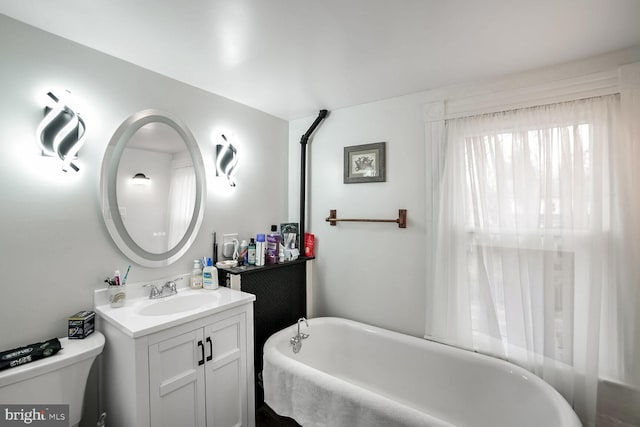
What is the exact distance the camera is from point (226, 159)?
2312 millimetres

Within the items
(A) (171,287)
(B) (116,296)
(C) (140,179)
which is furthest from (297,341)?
(C) (140,179)

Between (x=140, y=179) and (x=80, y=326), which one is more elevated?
(x=140, y=179)

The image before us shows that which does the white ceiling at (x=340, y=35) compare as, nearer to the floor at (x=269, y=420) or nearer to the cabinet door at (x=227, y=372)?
the cabinet door at (x=227, y=372)

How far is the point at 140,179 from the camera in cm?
183

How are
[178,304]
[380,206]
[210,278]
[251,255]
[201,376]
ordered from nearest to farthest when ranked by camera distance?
[201,376] → [178,304] → [210,278] → [251,255] → [380,206]

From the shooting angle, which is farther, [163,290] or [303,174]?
[303,174]

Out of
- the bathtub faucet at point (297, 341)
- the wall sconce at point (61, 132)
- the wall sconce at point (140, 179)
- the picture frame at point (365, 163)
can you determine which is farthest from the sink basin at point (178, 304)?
the picture frame at point (365, 163)

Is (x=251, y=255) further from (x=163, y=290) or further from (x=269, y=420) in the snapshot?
(x=269, y=420)

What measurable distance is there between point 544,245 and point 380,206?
43.3 inches

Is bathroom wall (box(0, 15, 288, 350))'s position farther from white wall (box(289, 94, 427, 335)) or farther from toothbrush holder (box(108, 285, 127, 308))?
white wall (box(289, 94, 427, 335))

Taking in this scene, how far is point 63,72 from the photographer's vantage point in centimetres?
152

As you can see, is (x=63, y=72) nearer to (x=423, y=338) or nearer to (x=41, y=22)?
(x=41, y=22)

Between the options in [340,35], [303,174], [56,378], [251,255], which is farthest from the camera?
[303,174]

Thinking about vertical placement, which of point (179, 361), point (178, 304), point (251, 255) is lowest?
point (179, 361)
